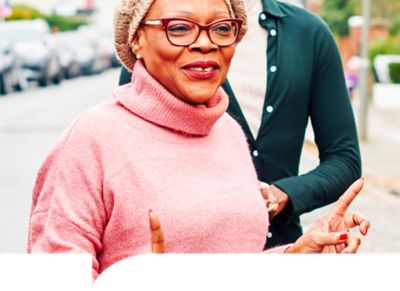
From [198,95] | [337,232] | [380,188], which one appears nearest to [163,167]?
[198,95]

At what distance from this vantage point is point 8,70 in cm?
3036

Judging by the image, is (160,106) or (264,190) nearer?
(160,106)

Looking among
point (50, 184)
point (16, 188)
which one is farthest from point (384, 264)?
point (16, 188)

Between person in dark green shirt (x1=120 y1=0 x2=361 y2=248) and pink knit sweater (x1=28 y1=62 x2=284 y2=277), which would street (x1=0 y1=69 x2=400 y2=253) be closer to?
person in dark green shirt (x1=120 y1=0 x2=361 y2=248)

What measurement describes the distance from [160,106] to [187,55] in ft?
0.45

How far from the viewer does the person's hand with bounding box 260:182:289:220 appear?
307 centimetres

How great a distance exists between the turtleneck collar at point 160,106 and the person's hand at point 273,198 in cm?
52

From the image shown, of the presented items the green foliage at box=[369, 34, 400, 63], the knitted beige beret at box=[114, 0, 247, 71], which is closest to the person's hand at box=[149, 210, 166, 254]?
the knitted beige beret at box=[114, 0, 247, 71]

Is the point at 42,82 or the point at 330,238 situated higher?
the point at 330,238

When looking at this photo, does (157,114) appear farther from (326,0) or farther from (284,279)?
(326,0)

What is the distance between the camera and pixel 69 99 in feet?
102

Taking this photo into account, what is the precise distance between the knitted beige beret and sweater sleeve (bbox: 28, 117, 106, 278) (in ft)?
0.96

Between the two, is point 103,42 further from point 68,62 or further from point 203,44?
point 203,44

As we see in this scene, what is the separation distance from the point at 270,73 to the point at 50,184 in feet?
3.51
